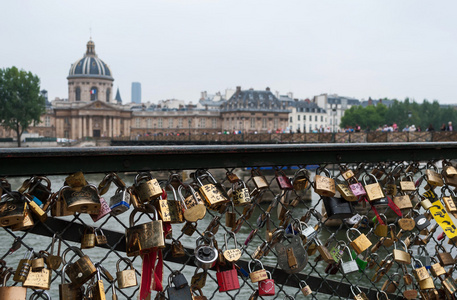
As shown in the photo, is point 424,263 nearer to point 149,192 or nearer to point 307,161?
point 307,161

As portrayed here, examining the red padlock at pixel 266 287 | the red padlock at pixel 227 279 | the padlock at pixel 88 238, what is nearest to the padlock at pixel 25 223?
the padlock at pixel 88 238

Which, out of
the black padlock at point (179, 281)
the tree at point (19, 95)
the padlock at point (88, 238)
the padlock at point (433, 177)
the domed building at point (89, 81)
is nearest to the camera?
the padlock at point (88, 238)

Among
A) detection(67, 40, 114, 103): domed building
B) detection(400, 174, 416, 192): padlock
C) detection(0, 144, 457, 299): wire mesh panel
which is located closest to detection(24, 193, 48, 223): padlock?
detection(0, 144, 457, 299): wire mesh panel

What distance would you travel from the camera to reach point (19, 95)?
68875 mm

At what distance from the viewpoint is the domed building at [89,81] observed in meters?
106

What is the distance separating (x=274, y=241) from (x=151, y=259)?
0.72 meters

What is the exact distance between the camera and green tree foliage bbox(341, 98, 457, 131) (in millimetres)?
82938

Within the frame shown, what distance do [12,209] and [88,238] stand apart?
35 cm

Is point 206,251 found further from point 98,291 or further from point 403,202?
point 403,202

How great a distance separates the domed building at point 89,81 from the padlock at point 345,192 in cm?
10762

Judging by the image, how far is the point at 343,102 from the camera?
11512 cm

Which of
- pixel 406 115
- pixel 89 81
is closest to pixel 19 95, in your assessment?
pixel 89 81

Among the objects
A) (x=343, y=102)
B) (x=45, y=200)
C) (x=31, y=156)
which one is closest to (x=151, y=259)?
(x=45, y=200)

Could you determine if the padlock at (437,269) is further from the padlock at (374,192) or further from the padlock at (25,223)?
the padlock at (25,223)
